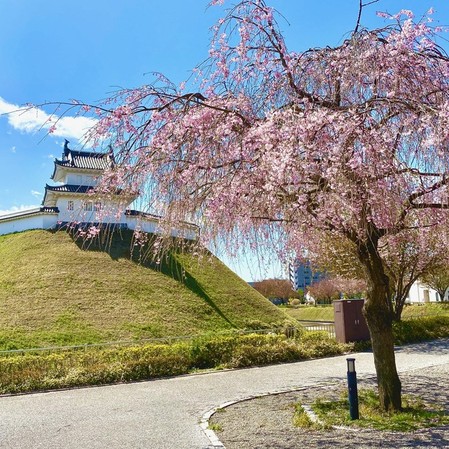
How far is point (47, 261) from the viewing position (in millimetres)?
30531

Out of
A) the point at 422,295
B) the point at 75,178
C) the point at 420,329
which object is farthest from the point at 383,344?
the point at 422,295

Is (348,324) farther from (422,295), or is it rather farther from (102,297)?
(422,295)

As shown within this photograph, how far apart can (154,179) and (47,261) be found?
26750mm

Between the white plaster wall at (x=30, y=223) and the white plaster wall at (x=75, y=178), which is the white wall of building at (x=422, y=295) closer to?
the white plaster wall at (x=75, y=178)

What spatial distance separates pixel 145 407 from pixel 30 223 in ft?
101

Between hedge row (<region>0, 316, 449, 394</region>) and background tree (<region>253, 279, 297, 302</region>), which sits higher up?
background tree (<region>253, 279, 297, 302</region>)

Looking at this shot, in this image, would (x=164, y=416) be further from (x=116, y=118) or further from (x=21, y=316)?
(x=21, y=316)

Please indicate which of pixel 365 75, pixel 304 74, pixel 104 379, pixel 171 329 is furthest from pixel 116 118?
pixel 171 329

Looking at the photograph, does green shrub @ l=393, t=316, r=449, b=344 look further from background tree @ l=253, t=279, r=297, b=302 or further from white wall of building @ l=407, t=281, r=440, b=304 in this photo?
white wall of building @ l=407, t=281, r=440, b=304

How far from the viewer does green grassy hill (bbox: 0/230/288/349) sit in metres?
23.1

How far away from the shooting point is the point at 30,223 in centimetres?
3594

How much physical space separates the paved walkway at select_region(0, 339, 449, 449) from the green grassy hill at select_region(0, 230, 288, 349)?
11055mm

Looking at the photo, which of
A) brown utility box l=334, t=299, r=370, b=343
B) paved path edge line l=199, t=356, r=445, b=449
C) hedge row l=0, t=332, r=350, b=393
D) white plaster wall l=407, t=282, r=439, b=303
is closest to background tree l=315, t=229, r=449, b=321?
brown utility box l=334, t=299, r=370, b=343

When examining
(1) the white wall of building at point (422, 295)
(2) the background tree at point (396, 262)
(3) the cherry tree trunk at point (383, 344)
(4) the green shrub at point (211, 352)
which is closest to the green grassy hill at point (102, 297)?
(2) the background tree at point (396, 262)
